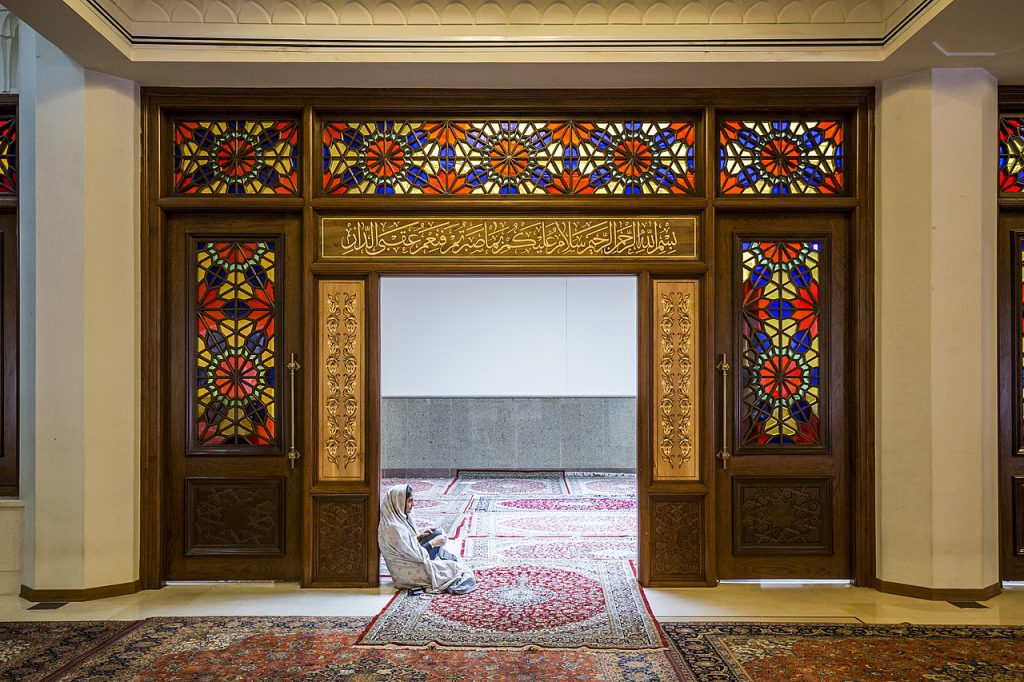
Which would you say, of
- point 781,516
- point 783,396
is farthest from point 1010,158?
point 781,516

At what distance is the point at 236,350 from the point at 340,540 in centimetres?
119

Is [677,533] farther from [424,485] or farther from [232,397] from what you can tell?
[424,485]

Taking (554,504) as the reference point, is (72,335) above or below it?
above

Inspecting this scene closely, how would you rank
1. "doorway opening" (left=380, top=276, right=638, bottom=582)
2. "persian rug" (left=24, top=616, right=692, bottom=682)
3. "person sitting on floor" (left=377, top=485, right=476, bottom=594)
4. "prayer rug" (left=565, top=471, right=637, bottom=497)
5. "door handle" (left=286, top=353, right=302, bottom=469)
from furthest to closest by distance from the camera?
"doorway opening" (left=380, top=276, right=638, bottom=582) → "prayer rug" (left=565, top=471, right=637, bottom=497) → "door handle" (left=286, top=353, right=302, bottom=469) → "person sitting on floor" (left=377, top=485, right=476, bottom=594) → "persian rug" (left=24, top=616, right=692, bottom=682)

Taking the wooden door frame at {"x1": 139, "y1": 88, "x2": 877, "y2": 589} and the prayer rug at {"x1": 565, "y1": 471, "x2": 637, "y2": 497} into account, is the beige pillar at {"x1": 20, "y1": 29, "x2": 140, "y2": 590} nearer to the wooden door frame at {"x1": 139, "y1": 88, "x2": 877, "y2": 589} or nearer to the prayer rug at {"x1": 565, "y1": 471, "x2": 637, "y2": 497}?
the wooden door frame at {"x1": 139, "y1": 88, "x2": 877, "y2": 589}

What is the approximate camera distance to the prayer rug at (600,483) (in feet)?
26.3

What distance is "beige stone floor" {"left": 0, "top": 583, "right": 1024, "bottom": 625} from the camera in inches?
153

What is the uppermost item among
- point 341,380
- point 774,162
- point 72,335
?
point 774,162

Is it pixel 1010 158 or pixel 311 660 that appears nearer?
pixel 311 660

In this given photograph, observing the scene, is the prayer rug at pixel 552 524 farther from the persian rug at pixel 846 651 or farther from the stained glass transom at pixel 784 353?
the persian rug at pixel 846 651

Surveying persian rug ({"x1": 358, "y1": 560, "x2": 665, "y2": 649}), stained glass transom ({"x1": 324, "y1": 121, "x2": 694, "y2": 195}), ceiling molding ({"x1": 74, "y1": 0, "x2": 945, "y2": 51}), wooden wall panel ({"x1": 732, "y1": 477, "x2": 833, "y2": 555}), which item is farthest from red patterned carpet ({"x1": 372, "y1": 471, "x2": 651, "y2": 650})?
ceiling molding ({"x1": 74, "y1": 0, "x2": 945, "y2": 51})

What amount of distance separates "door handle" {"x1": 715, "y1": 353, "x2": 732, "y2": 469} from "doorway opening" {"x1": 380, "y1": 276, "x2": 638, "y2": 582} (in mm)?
3249

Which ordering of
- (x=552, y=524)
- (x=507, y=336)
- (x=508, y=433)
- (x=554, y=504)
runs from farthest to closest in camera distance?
1. (x=507, y=336)
2. (x=508, y=433)
3. (x=554, y=504)
4. (x=552, y=524)

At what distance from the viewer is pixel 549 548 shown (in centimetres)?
542
